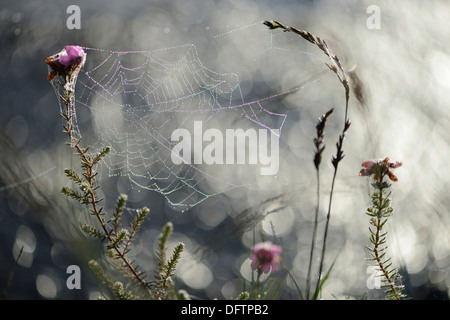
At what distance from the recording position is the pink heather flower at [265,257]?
195 centimetres

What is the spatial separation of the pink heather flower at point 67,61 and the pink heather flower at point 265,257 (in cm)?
108

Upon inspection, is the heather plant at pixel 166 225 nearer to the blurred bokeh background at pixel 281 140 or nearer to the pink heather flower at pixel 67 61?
the pink heather flower at pixel 67 61

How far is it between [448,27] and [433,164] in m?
1.19

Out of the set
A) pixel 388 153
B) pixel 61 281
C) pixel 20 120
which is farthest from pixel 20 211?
pixel 388 153

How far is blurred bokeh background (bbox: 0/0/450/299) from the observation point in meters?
2.53

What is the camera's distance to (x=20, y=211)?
7180mm

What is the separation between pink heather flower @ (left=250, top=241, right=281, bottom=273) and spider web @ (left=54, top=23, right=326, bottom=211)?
3.28 m

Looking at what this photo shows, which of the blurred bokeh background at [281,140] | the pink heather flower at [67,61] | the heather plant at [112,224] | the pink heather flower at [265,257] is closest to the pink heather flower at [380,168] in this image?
the blurred bokeh background at [281,140]

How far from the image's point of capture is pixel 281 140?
10.3 metres

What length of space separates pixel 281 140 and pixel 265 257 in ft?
27.8

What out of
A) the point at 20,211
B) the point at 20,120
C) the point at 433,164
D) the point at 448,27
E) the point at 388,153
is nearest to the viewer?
the point at 433,164

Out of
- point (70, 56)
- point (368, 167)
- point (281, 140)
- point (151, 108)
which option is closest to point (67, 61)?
point (70, 56)

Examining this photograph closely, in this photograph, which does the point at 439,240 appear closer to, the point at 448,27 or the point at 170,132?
the point at 448,27

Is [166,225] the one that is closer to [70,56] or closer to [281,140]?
[70,56]
